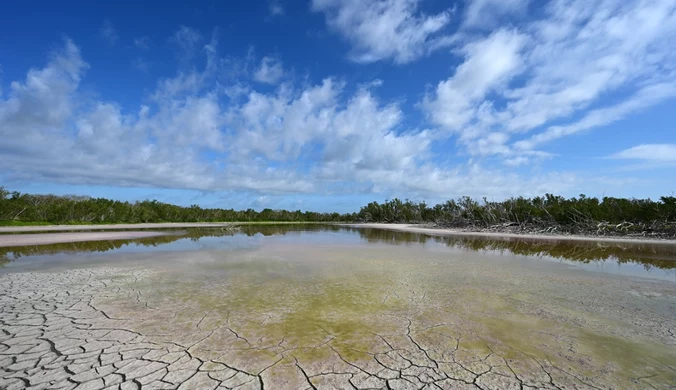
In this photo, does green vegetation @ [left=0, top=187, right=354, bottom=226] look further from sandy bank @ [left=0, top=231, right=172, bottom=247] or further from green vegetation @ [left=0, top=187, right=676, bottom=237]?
sandy bank @ [left=0, top=231, right=172, bottom=247]

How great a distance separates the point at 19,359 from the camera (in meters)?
3.53

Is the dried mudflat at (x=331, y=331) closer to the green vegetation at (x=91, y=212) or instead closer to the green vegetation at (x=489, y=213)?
the green vegetation at (x=489, y=213)

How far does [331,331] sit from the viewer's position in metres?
4.51

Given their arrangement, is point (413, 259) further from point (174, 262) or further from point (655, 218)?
point (655, 218)

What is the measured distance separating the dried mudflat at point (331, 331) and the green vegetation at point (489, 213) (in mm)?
17676

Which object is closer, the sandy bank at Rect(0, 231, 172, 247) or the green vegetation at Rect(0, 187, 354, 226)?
the sandy bank at Rect(0, 231, 172, 247)

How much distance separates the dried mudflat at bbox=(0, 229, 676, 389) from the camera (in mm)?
3273

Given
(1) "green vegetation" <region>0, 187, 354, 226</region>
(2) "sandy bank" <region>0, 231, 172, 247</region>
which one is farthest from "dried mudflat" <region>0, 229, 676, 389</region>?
(1) "green vegetation" <region>0, 187, 354, 226</region>

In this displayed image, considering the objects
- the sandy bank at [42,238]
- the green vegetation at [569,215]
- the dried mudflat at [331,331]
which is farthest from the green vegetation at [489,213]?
the dried mudflat at [331,331]

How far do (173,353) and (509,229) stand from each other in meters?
31.1

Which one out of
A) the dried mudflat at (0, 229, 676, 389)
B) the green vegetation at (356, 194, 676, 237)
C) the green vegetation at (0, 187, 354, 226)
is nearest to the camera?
the dried mudflat at (0, 229, 676, 389)

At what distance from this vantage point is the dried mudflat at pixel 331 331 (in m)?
3.27

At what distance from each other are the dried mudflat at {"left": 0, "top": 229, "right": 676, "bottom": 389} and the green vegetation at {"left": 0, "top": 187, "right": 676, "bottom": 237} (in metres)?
17.7

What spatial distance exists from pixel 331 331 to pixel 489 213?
32.2m
